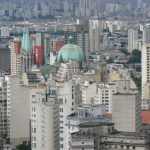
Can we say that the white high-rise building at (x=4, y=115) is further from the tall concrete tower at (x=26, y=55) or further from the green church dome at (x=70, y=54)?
the tall concrete tower at (x=26, y=55)

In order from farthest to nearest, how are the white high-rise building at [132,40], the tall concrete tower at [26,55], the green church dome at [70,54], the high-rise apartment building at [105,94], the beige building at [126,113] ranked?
the white high-rise building at [132,40] → the tall concrete tower at [26,55] → the green church dome at [70,54] → the high-rise apartment building at [105,94] → the beige building at [126,113]

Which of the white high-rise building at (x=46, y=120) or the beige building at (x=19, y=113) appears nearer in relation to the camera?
the white high-rise building at (x=46, y=120)

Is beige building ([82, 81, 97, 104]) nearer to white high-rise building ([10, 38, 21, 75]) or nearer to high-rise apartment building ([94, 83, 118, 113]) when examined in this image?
high-rise apartment building ([94, 83, 118, 113])

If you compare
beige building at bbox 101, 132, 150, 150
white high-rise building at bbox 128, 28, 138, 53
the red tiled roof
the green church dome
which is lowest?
beige building at bbox 101, 132, 150, 150

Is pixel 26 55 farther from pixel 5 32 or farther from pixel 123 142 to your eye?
pixel 5 32

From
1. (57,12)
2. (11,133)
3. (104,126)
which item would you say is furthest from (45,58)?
(57,12)

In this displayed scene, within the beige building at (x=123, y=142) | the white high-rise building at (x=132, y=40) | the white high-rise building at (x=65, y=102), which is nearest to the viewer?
the beige building at (x=123, y=142)

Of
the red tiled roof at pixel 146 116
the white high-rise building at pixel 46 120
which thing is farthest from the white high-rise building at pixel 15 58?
the white high-rise building at pixel 46 120

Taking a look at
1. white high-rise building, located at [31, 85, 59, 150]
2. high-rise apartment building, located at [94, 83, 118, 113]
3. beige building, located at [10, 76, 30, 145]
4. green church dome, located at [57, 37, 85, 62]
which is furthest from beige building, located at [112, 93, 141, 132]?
green church dome, located at [57, 37, 85, 62]

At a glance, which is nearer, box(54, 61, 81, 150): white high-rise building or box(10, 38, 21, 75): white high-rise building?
box(54, 61, 81, 150): white high-rise building
